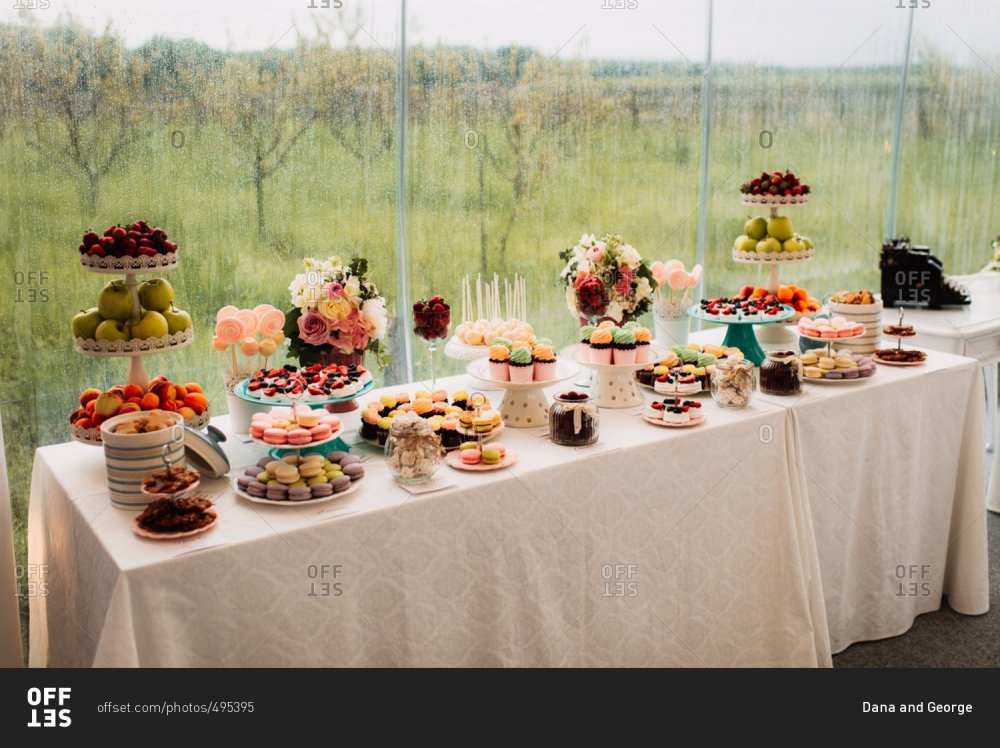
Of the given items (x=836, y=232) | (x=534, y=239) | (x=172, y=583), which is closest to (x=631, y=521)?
(x=172, y=583)

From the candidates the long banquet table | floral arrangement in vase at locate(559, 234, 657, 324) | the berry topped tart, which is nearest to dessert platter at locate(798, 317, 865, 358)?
the long banquet table

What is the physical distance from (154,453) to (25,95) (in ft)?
4.45

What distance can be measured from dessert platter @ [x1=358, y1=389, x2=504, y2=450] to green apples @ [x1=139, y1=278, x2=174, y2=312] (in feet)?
2.02

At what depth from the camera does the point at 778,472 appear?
3059 mm

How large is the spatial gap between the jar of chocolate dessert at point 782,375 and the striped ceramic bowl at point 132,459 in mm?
1797

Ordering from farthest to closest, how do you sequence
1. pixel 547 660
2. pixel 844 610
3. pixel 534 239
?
pixel 534 239 → pixel 844 610 → pixel 547 660

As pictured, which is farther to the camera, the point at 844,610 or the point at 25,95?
the point at 844,610

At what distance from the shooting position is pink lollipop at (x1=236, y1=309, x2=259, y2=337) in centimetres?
288

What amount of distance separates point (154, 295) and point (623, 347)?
51.9 inches

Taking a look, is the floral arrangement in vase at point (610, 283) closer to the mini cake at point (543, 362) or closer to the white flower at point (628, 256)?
the white flower at point (628, 256)

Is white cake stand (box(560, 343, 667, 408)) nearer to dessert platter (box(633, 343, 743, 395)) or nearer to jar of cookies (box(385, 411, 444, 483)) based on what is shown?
dessert platter (box(633, 343, 743, 395))

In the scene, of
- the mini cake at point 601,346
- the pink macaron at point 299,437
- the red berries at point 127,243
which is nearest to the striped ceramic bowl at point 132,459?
the pink macaron at point 299,437

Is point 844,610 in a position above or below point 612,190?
below
